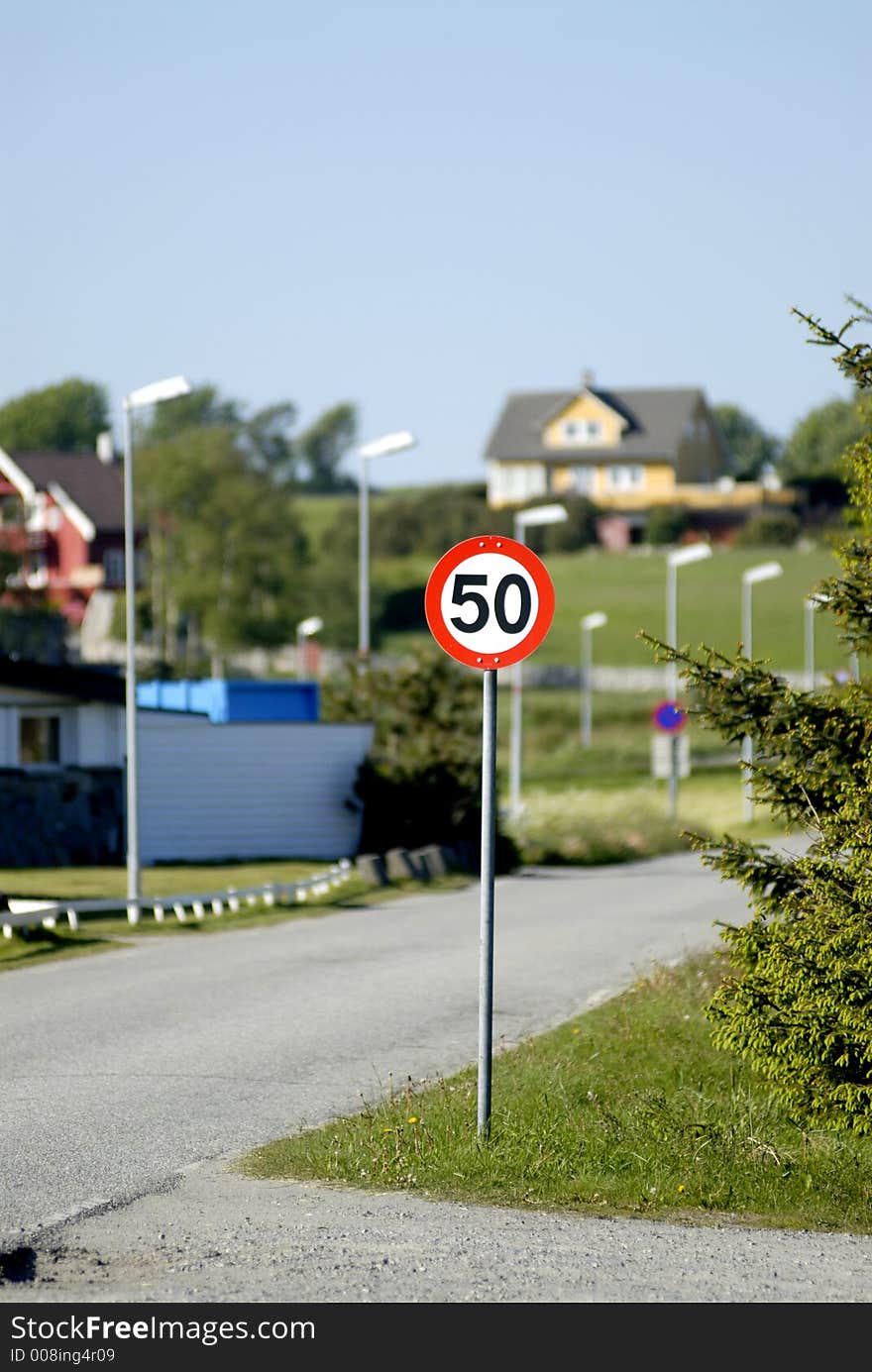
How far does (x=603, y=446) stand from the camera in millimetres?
130875

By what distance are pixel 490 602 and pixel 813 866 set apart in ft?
6.77

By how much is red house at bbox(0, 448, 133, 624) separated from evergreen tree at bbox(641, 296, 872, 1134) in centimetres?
8075

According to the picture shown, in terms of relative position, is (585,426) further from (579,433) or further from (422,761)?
(422,761)

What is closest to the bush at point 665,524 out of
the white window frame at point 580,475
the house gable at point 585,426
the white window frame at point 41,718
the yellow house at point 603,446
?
the yellow house at point 603,446

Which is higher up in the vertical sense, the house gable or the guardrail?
the house gable

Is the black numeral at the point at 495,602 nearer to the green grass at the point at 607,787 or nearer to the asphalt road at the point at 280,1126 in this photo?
the asphalt road at the point at 280,1126

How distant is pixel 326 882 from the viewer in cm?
2723

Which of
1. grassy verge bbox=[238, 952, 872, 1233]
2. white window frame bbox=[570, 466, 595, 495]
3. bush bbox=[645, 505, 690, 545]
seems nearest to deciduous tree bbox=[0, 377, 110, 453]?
white window frame bbox=[570, 466, 595, 495]

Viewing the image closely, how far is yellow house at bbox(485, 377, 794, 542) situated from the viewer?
12938cm

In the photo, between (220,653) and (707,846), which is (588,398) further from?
(707,846)

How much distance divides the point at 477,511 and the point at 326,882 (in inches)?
3474

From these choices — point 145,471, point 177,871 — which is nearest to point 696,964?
point 177,871

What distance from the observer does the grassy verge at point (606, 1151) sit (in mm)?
8391

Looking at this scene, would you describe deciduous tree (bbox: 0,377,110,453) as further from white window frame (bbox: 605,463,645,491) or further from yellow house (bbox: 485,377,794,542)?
white window frame (bbox: 605,463,645,491)
